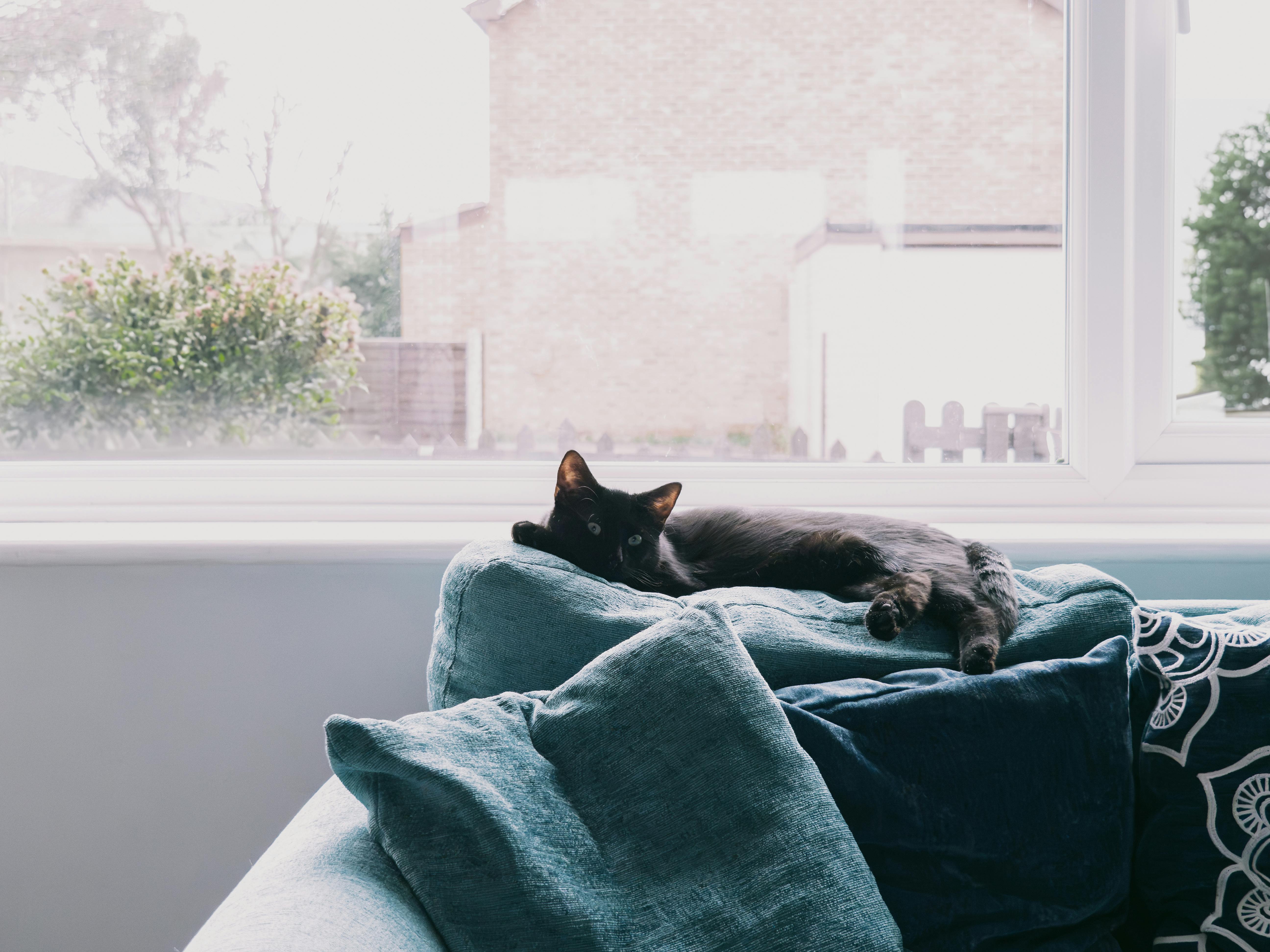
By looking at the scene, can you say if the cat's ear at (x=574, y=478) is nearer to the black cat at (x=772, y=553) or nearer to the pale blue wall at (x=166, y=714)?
the black cat at (x=772, y=553)

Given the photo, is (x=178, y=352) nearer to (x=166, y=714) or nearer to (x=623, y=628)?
(x=166, y=714)

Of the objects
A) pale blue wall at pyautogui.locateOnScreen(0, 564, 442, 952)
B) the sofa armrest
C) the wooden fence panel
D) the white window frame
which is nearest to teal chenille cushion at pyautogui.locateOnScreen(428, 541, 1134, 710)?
the sofa armrest

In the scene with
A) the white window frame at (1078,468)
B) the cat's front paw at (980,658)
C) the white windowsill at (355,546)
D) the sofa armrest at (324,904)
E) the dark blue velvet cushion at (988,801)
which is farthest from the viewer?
the white window frame at (1078,468)

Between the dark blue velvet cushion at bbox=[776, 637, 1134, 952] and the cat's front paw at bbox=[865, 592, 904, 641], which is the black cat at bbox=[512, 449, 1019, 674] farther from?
the dark blue velvet cushion at bbox=[776, 637, 1134, 952]

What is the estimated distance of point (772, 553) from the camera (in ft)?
4.69


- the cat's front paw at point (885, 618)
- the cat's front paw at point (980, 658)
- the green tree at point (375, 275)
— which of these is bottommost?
the cat's front paw at point (980, 658)

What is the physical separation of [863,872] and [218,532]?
4.49 feet

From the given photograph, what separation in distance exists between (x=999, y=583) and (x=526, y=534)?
68 centimetres

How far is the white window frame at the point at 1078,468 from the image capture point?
1.91m

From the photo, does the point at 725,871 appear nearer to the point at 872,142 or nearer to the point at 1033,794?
the point at 1033,794

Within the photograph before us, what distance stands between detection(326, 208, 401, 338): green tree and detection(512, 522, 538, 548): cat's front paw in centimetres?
83

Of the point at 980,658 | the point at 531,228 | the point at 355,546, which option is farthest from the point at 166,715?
the point at 980,658

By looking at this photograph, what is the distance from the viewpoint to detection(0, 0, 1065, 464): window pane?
196 centimetres

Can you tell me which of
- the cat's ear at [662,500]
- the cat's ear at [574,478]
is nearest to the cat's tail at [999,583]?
the cat's ear at [662,500]
